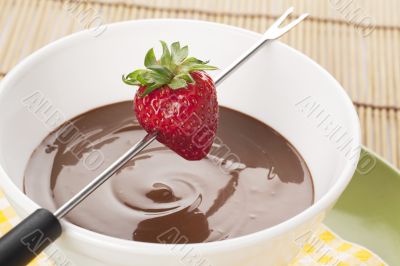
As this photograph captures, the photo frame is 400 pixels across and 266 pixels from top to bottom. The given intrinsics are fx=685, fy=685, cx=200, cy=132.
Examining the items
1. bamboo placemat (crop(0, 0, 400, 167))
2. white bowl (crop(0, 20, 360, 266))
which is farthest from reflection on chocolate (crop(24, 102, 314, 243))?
bamboo placemat (crop(0, 0, 400, 167))

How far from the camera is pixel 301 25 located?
240 cm

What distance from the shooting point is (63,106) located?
5.27ft

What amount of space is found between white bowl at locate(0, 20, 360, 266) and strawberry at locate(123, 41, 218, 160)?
0.27 m

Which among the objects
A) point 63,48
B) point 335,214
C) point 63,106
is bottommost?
point 335,214

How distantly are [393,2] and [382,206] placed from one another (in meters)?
1.08

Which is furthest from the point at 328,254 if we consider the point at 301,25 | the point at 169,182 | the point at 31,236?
the point at 301,25

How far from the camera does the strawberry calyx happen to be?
4.22 feet

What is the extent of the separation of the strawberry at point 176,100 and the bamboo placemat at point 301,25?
970mm

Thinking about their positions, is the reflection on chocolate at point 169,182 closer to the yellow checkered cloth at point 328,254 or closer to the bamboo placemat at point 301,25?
the yellow checkered cloth at point 328,254

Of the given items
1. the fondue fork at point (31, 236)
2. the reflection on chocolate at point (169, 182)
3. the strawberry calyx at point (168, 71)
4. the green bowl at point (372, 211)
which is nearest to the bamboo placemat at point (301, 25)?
the green bowl at point (372, 211)

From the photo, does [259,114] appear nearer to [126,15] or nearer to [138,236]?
[138,236]

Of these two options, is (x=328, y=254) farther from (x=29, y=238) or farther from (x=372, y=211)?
(x=29, y=238)

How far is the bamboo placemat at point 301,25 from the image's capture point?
2.26 meters

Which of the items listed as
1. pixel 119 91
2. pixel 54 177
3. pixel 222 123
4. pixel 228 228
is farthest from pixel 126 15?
pixel 228 228
